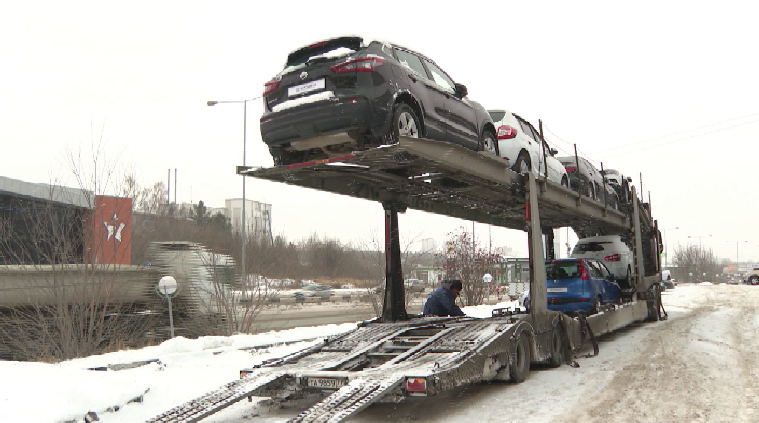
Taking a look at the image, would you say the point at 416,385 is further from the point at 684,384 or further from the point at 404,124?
the point at 684,384

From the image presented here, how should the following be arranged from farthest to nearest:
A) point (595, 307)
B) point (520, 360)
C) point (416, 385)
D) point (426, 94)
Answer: point (595, 307) → point (520, 360) → point (426, 94) → point (416, 385)

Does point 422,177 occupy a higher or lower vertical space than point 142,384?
higher

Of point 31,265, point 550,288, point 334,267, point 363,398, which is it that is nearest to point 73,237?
point 31,265

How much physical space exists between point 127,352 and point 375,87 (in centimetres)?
627

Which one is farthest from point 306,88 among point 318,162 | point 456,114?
point 456,114

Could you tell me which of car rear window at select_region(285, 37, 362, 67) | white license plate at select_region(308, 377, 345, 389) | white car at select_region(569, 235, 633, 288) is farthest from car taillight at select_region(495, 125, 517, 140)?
white car at select_region(569, 235, 633, 288)

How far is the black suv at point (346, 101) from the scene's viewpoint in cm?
587

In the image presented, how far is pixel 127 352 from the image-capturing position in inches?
361

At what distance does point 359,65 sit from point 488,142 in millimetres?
3071

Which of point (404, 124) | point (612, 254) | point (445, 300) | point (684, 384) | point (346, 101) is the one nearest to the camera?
point (346, 101)

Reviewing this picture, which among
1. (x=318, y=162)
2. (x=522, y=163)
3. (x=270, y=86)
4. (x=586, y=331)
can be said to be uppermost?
(x=270, y=86)

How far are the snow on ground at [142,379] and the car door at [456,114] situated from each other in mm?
3223

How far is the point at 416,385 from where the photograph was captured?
5.13 m

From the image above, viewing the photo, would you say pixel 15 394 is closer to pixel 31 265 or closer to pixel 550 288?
pixel 31 265
